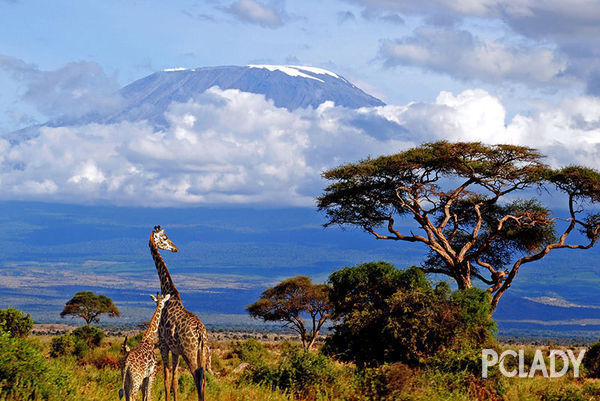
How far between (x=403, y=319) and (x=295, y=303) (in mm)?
26259

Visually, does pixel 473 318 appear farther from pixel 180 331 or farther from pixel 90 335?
pixel 90 335

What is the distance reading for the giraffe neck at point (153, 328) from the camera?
561 inches

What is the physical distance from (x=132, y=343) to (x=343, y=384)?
17990 mm

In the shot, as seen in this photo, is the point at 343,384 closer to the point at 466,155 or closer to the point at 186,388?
the point at 186,388

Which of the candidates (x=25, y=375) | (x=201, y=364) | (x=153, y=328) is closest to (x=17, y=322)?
(x=25, y=375)

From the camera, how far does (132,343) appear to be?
34062 mm

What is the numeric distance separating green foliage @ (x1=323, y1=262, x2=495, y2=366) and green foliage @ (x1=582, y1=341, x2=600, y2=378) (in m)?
8.14

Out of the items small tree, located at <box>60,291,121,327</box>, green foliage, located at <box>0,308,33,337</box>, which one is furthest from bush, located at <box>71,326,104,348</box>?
small tree, located at <box>60,291,121,327</box>

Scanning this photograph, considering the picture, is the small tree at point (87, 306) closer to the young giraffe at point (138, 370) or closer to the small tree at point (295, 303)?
the small tree at point (295, 303)

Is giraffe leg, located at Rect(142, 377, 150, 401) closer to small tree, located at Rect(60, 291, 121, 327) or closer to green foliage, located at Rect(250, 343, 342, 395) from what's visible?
green foliage, located at Rect(250, 343, 342, 395)

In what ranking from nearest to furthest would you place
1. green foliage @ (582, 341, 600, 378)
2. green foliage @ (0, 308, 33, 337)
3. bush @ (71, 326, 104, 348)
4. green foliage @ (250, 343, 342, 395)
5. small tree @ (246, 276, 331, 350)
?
green foliage @ (250, 343, 342, 395), green foliage @ (582, 341, 600, 378), green foliage @ (0, 308, 33, 337), bush @ (71, 326, 104, 348), small tree @ (246, 276, 331, 350)

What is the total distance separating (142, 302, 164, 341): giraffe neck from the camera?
1425 centimetres

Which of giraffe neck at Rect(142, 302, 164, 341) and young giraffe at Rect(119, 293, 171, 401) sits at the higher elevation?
giraffe neck at Rect(142, 302, 164, 341)

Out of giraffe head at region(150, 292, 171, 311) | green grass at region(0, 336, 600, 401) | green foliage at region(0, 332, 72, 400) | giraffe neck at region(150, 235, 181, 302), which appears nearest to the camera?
green foliage at region(0, 332, 72, 400)
